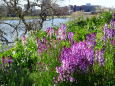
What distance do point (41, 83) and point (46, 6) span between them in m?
24.4

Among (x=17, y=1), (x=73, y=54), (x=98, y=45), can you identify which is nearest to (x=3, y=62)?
(x=73, y=54)

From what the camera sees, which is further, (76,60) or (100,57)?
(100,57)

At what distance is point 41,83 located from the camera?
4320mm

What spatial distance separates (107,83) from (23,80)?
1251mm

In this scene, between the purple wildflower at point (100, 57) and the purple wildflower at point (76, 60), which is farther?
the purple wildflower at point (100, 57)

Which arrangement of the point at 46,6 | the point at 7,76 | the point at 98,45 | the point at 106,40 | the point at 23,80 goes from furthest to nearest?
the point at 46,6 < the point at 98,45 < the point at 106,40 < the point at 7,76 < the point at 23,80

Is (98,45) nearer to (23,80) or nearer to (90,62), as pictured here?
(90,62)

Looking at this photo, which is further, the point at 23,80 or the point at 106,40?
the point at 106,40

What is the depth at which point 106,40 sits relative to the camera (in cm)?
543

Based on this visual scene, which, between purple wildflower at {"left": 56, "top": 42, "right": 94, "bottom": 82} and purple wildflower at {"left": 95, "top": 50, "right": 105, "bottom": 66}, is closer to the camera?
purple wildflower at {"left": 56, "top": 42, "right": 94, "bottom": 82}

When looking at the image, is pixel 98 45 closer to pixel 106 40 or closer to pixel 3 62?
pixel 106 40

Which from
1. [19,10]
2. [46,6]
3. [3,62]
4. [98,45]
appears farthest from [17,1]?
[3,62]

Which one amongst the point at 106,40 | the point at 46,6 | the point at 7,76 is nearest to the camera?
the point at 7,76

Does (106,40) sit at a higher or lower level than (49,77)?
higher
